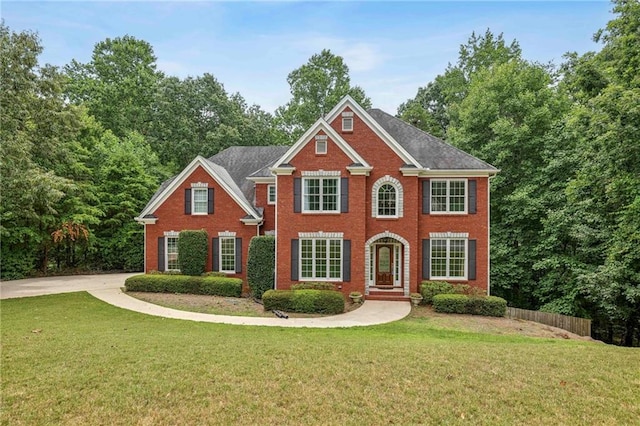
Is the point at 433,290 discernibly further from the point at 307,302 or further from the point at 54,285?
the point at 54,285

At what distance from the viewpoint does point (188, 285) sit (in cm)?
1717

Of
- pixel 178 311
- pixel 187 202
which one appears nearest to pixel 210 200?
pixel 187 202

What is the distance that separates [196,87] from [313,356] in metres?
36.4

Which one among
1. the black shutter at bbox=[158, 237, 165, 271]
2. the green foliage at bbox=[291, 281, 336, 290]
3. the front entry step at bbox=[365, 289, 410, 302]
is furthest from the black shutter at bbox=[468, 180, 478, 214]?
the black shutter at bbox=[158, 237, 165, 271]

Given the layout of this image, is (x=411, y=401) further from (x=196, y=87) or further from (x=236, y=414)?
(x=196, y=87)

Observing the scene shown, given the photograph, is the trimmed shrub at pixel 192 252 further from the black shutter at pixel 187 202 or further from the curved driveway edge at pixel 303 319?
the curved driveway edge at pixel 303 319

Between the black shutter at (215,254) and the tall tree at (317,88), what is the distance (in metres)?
21.1

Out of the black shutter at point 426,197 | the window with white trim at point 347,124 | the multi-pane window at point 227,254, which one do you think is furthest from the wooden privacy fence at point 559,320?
the multi-pane window at point 227,254

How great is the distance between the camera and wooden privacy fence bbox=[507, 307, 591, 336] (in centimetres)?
1363

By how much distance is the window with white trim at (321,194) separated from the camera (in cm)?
1670

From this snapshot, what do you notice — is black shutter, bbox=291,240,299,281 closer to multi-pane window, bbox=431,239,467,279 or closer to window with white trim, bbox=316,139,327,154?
window with white trim, bbox=316,139,327,154

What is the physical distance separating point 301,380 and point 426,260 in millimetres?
12256

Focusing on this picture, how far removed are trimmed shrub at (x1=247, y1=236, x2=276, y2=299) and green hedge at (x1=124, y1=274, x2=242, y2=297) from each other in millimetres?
898

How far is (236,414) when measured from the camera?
5359 mm
